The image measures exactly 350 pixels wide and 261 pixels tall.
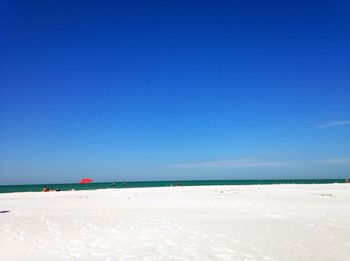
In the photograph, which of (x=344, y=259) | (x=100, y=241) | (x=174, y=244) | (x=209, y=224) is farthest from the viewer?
(x=209, y=224)

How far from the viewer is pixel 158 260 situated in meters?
6.88

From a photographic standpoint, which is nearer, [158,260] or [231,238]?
[158,260]

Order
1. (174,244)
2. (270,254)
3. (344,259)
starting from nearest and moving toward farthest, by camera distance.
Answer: (344,259) < (270,254) < (174,244)

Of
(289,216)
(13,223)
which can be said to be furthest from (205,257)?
(13,223)

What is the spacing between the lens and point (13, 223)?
40.2ft

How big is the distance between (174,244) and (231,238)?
180cm

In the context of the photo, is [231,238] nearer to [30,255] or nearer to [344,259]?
[344,259]

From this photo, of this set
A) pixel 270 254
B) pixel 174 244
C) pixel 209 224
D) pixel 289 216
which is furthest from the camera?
pixel 289 216

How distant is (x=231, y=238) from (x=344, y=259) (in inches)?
120

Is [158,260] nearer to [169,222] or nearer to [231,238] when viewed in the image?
[231,238]

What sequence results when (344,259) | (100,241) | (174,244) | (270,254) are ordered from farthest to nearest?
(100,241)
(174,244)
(270,254)
(344,259)

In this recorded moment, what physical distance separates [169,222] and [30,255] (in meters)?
5.60

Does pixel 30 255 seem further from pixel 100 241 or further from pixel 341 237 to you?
pixel 341 237

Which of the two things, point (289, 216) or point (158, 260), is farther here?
point (289, 216)
